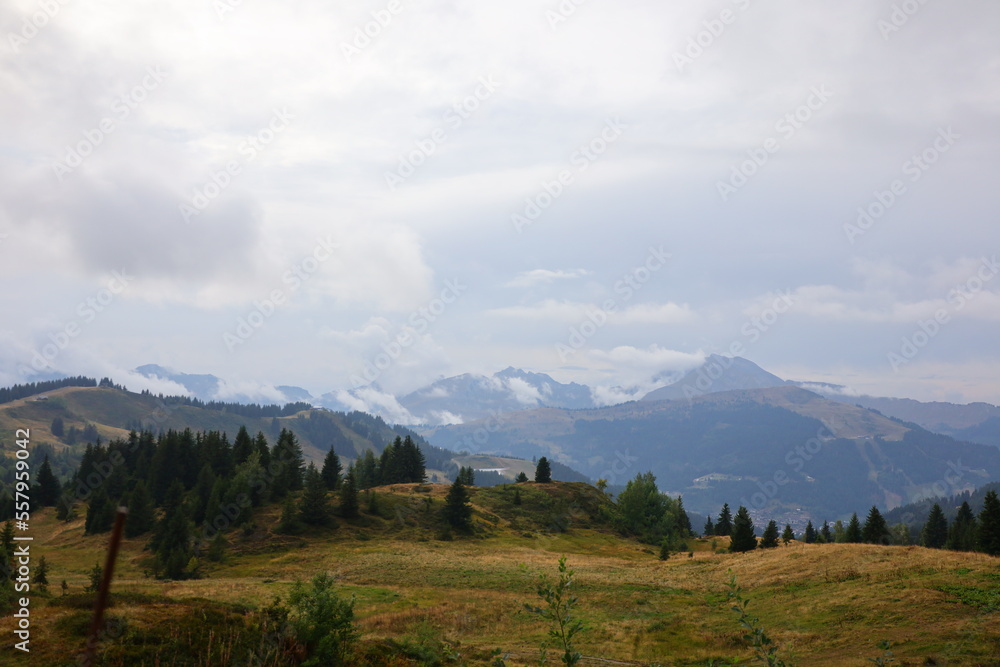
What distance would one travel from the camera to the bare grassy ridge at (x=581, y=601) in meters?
20.3

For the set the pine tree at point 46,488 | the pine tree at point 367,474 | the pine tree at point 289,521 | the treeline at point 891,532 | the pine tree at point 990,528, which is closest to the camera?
the pine tree at point 990,528

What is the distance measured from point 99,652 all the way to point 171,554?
171ft

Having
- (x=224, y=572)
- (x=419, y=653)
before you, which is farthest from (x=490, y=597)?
(x=224, y=572)

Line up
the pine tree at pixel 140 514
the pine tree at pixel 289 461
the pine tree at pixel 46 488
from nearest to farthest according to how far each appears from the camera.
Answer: the pine tree at pixel 140 514, the pine tree at pixel 289 461, the pine tree at pixel 46 488

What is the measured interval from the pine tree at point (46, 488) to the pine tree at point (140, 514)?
143 ft

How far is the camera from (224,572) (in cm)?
6378

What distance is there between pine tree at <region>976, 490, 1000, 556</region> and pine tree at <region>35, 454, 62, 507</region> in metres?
148

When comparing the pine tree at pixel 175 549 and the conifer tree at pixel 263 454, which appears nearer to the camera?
the pine tree at pixel 175 549

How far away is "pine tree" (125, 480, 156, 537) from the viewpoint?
82.2 metres

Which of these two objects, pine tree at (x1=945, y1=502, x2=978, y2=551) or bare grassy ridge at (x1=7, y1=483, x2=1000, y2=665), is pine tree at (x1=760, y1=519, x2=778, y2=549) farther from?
pine tree at (x1=945, y1=502, x2=978, y2=551)

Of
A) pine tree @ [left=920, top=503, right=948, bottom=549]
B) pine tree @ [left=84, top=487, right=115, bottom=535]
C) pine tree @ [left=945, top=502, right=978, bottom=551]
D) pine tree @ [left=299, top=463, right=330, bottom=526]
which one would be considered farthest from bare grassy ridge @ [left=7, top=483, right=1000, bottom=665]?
pine tree @ [left=920, top=503, right=948, bottom=549]

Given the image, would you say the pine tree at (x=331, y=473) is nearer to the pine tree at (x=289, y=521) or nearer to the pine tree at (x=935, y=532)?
the pine tree at (x=289, y=521)

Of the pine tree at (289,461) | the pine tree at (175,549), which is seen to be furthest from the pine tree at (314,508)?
the pine tree at (175,549)

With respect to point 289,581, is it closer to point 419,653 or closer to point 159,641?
point 419,653
